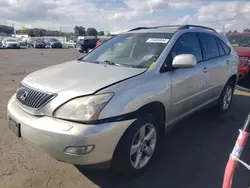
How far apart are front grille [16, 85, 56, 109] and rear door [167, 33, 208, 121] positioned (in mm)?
1591

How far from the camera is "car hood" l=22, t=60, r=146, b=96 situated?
2602 millimetres

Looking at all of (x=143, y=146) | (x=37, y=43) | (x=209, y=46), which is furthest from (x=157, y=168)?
(x=37, y=43)

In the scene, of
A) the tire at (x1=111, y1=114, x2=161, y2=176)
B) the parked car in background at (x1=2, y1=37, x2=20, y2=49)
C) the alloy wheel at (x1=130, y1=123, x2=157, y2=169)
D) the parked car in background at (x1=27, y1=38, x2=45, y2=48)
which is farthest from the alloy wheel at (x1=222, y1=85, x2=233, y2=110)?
the parked car in background at (x1=27, y1=38, x2=45, y2=48)

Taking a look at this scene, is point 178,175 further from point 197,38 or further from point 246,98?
point 246,98

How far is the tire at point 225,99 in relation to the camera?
5.05 metres

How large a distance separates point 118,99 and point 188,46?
1837 mm

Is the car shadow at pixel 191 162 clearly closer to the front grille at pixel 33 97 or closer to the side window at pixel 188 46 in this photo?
the front grille at pixel 33 97

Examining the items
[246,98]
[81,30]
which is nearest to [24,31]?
[81,30]

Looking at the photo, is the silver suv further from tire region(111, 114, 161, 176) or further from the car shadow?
the car shadow

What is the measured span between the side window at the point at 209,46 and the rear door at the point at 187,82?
0.25 m

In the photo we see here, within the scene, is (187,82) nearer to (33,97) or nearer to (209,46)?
(209,46)

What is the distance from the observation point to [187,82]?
11.7 feet

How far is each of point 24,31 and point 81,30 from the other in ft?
85.6

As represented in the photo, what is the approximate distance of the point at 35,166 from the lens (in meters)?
3.13
